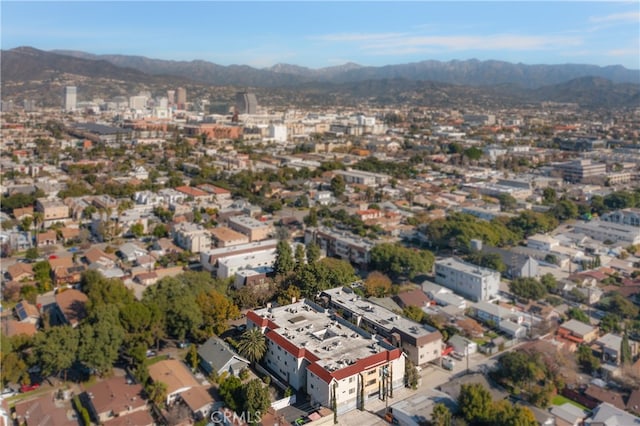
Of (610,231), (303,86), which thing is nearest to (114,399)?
(610,231)

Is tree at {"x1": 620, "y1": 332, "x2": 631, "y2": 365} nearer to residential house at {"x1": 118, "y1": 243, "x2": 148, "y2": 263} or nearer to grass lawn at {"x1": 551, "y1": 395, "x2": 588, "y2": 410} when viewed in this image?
grass lawn at {"x1": 551, "y1": 395, "x2": 588, "y2": 410}

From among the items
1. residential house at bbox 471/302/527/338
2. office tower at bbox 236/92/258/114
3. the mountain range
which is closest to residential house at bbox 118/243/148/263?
residential house at bbox 471/302/527/338

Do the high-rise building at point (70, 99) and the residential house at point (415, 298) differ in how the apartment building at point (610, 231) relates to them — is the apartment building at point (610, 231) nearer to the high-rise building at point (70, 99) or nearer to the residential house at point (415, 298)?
the residential house at point (415, 298)

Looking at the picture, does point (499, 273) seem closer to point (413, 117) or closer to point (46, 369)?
point (46, 369)

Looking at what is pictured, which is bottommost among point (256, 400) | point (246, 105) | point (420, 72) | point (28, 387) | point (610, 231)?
point (28, 387)

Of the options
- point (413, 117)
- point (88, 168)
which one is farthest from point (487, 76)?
point (88, 168)

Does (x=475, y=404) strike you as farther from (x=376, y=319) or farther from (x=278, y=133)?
(x=278, y=133)
